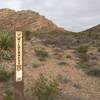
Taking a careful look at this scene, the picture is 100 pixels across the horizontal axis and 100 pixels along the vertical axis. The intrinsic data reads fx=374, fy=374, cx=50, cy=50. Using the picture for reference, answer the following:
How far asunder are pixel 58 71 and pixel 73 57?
3273mm

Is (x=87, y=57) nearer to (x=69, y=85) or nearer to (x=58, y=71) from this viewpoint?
(x=58, y=71)

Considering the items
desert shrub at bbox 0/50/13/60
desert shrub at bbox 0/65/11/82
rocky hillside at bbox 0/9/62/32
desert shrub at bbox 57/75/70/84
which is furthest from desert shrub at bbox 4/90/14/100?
rocky hillside at bbox 0/9/62/32

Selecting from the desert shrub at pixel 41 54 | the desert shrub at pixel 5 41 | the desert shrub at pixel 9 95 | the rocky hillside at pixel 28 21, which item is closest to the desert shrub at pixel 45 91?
the desert shrub at pixel 9 95

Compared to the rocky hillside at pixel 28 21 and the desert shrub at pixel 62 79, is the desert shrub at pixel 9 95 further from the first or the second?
the rocky hillside at pixel 28 21

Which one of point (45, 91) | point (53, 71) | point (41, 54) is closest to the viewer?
point (45, 91)

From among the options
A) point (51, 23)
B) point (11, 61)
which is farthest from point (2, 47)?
point (51, 23)

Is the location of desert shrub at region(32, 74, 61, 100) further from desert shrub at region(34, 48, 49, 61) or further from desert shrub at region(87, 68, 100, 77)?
desert shrub at region(34, 48, 49, 61)

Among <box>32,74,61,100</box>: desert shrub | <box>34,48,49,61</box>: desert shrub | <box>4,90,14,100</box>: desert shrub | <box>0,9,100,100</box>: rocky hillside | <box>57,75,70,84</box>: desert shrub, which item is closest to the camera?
<box>4,90,14,100</box>: desert shrub

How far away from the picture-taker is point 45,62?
16719 mm

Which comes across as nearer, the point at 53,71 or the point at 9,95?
the point at 9,95

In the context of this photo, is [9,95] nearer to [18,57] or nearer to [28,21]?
[18,57]

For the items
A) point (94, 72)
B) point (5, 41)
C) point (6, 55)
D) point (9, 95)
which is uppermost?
point (5, 41)

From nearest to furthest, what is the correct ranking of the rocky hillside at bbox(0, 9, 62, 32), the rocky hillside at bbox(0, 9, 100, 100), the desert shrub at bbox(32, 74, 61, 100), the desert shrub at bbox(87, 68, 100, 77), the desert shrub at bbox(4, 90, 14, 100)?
the desert shrub at bbox(4, 90, 14, 100), the desert shrub at bbox(32, 74, 61, 100), the rocky hillside at bbox(0, 9, 100, 100), the desert shrub at bbox(87, 68, 100, 77), the rocky hillside at bbox(0, 9, 62, 32)

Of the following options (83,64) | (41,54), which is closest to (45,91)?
(83,64)
